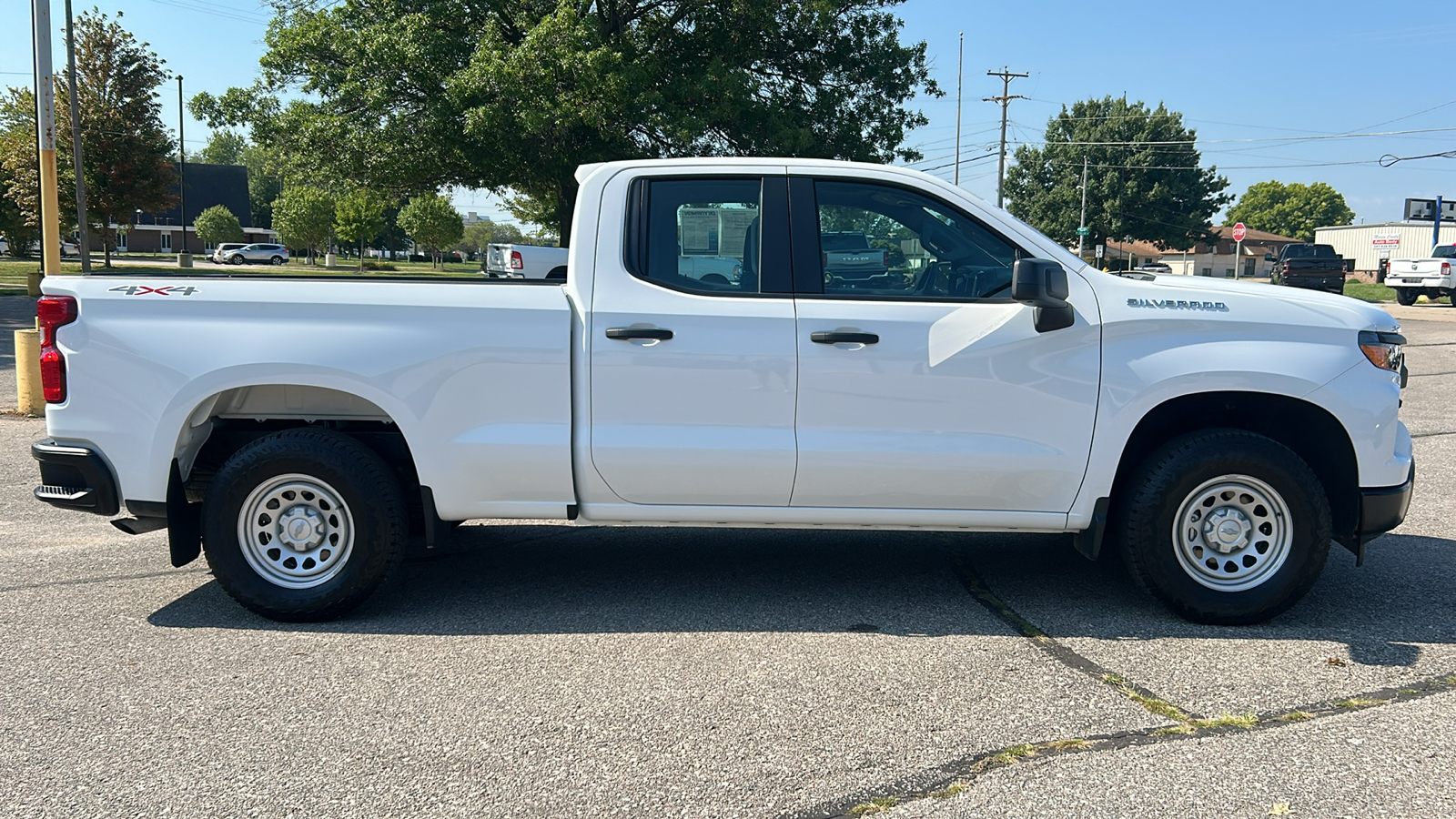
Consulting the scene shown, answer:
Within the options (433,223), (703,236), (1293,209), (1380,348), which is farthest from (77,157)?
(1293,209)

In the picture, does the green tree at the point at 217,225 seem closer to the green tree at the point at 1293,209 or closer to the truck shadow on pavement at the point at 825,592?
the truck shadow on pavement at the point at 825,592

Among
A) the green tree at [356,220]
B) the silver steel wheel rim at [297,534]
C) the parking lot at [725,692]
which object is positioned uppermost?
the green tree at [356,220]

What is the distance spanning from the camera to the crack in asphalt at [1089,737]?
3.12 metres

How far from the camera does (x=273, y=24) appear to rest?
77.9 feet

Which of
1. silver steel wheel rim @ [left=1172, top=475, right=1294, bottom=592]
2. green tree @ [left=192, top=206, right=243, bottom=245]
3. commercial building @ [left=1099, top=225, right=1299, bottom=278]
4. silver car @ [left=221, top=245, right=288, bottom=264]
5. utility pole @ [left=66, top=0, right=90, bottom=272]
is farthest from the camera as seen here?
commercial building @ [left=1099, top=225, right=1299, bottom=278]

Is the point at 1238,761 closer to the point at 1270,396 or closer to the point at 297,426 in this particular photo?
the point at 1270,396

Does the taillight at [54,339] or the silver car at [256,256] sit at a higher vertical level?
the silver car at [256,256]

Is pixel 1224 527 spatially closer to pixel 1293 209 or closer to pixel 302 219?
pixel 302 219

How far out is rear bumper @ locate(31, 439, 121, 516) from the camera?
4559mm

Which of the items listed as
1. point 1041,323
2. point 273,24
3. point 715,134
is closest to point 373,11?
point 273,24

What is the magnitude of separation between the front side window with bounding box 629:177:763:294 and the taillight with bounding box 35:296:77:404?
2369 mm

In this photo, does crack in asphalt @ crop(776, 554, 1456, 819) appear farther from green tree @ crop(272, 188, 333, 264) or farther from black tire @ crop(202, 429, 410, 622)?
green tree @ crop(272, 188, 333, 264)

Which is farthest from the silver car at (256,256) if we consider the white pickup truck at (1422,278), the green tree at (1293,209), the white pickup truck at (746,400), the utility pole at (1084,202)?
the green tree at (1293,209)

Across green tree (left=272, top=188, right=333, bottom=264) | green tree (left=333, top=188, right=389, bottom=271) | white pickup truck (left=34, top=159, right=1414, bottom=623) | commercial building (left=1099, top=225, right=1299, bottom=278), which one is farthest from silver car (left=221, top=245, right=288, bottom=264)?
white pickup truck (left=34, top=159, right=1414, bottom=623)
